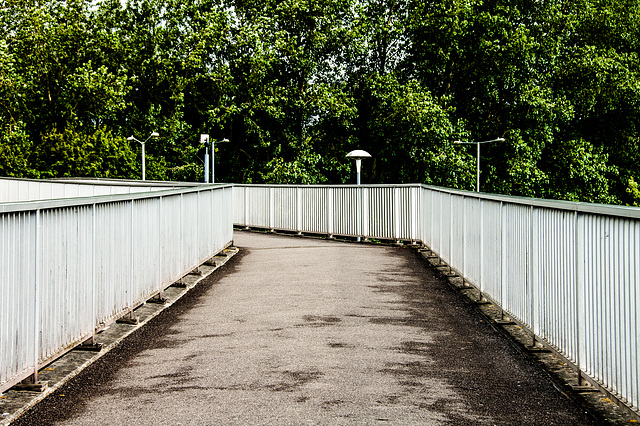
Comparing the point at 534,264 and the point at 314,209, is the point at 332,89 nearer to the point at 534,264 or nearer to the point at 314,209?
the point at 314,209

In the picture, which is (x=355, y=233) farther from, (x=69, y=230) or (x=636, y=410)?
(x=636, y=410)

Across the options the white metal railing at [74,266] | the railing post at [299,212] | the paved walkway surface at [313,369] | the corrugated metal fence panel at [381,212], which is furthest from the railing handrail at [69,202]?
the railing post at [299,212]

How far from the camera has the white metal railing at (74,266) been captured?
516 cm

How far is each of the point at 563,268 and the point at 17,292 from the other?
3.91 m

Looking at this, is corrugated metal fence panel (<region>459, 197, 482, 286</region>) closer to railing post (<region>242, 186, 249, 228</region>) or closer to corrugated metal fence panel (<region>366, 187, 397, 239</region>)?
corrugated metal fence panel (<region>366, 187, 397, 239</region>)

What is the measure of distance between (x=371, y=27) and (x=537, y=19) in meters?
10.1

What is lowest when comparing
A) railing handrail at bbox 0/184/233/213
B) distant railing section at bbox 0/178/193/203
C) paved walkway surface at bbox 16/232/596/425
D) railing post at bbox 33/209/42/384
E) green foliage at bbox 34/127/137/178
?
paved walkway surface at bbox 16/232/596/425

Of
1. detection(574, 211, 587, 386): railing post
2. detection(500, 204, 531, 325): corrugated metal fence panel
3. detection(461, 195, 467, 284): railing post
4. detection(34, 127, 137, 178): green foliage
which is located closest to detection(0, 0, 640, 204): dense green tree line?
detection(34, 127, 137, 178): green foliage

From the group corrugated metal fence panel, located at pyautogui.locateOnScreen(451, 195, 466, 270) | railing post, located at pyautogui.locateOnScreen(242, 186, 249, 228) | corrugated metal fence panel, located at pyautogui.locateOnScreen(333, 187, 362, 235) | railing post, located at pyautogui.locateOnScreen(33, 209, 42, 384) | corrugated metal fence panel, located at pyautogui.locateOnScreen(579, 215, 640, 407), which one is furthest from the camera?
railing post, located at pyautogui.locateOnScreen(242, 186, 249, 228)

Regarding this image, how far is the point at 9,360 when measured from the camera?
5.09 metres

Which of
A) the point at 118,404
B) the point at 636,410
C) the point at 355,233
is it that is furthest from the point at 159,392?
the point at 355,233

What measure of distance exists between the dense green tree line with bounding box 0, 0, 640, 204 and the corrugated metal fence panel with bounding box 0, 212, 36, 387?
1427 inches

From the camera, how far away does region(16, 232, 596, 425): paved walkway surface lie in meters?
4.95

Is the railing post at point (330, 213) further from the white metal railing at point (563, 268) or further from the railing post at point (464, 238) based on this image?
the railing post at point (464, 238)
